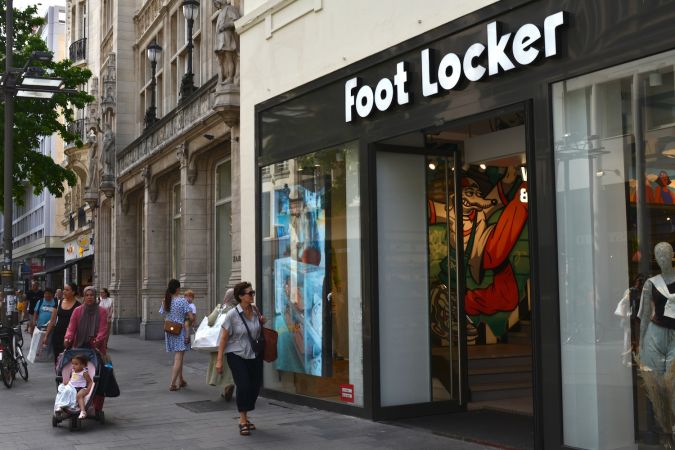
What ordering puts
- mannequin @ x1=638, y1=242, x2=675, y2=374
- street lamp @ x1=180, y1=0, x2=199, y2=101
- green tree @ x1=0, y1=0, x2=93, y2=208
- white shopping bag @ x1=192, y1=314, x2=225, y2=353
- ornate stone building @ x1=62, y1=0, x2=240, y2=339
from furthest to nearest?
green tree @ x1=0, y1=0, x2=93, y2=208 < street lamp @ x1=180, y1=0, x2=199, y2=101 < ornate stone building @ x1=62, y1=0, x2=240, y2=339 < white shopping bag @ x1=192, y1=314, x2=225, y2=353 < mannequin @ x1=638, y1=242, x2=675, y2=374

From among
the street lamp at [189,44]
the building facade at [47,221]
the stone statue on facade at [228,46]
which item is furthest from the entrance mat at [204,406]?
the building facade at [47,221]

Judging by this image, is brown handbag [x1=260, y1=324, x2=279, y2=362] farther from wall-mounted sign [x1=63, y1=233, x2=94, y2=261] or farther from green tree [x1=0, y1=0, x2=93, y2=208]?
wall-mounted sign [x1=63, y1=233, x2=94, y2=261]

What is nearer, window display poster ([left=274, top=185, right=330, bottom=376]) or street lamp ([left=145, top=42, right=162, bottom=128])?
window display poster ([left=274, top=185, right=330, bottom=376])

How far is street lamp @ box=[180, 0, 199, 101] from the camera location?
2033cm

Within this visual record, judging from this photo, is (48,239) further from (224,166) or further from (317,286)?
(317,286)

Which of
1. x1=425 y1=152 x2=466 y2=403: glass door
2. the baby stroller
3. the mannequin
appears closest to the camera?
the mannequin

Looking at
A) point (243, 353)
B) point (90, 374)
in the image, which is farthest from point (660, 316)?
point (90, 374)

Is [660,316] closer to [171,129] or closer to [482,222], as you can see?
[482,222]

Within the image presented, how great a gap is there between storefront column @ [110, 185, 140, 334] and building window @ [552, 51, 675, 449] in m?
23.9

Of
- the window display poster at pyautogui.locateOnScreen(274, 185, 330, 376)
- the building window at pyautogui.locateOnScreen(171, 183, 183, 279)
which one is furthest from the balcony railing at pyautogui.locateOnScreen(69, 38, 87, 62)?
the window display poster at pyautogui.locateOnScreen(274, 185, 330, 376)

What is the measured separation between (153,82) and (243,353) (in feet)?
61.4

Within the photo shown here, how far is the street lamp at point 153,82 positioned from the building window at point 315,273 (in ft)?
45.2

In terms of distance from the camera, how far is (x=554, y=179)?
719 centimetres

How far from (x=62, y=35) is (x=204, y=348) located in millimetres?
55131
